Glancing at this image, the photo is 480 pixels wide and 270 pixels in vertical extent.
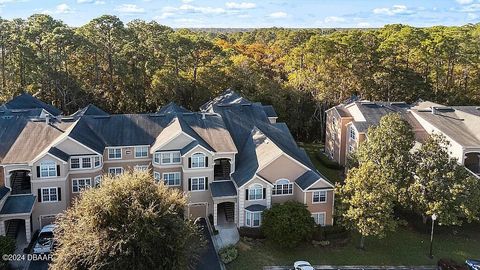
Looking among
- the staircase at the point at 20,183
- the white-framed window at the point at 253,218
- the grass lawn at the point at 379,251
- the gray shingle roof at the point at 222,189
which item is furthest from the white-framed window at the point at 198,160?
the staircase at the point at 20,183

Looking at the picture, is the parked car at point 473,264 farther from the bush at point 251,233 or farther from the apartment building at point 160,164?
the bush at point 251,233

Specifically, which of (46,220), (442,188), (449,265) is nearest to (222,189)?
(46,220)

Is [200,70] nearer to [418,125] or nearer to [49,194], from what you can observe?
[418,125]

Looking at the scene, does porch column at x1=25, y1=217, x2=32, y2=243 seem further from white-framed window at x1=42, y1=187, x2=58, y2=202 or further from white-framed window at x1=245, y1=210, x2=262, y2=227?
white-framed window at x1=245, y1=210, x2=262, y2=227

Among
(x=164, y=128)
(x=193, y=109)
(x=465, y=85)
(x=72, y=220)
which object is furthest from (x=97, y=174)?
(x=465, y=85)

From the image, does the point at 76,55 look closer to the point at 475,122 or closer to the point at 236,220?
the point at 236,220

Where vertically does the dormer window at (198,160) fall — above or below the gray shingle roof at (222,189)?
above
